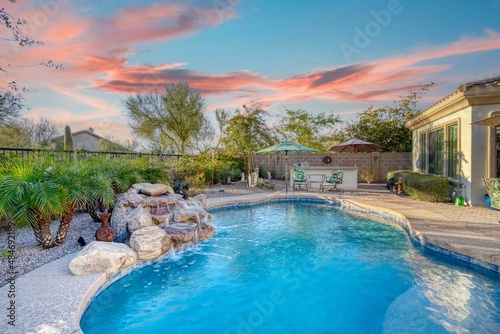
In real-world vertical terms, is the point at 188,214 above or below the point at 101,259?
above

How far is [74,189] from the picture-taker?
4.55 m

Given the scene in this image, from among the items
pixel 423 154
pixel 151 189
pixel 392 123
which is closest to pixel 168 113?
Answer: pixel 392 123

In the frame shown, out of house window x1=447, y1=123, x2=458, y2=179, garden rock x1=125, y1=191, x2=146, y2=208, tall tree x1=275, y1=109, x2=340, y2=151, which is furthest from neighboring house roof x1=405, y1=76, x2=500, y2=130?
tall tree x1=275, y1=109, x2=340, y2=151

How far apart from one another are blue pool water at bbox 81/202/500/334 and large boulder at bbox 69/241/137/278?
0.26m

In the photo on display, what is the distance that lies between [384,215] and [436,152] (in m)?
4.51

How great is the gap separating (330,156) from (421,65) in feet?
23.1

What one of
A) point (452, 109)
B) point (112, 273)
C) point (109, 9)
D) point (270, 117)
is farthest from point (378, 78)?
point (112, 273)

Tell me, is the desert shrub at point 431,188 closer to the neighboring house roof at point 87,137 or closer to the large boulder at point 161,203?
the large boulder at point 161,203

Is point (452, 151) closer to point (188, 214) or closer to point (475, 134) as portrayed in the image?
point (475, 134)

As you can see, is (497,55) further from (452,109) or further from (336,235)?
(336,235)

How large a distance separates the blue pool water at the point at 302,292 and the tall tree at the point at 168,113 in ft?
54.7

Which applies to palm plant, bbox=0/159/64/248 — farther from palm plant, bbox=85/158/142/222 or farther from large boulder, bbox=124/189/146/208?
large boulder, bbox=124/189/146/208

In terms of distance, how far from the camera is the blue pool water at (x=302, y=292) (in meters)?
3.13

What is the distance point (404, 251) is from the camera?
531 centimetres
